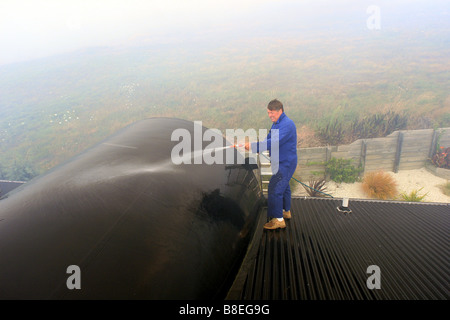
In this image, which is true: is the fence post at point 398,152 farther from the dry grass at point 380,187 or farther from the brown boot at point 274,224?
the brown boot at point 274,224

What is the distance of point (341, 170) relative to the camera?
916 cm

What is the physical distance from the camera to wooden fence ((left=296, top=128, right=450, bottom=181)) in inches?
362

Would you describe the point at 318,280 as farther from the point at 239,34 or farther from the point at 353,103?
the point at 239,34

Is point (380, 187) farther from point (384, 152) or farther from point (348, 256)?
point (348, 256)

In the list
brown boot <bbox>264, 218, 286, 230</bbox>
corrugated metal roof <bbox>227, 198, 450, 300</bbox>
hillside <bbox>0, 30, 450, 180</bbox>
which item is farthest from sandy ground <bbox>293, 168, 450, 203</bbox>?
brown boot <bbox>264, 218, 286, 230</bbox>

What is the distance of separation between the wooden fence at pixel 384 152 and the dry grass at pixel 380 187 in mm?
1115

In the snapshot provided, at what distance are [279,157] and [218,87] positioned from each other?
19231 mm

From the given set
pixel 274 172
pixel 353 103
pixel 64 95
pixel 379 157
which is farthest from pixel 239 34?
pixel 274 172

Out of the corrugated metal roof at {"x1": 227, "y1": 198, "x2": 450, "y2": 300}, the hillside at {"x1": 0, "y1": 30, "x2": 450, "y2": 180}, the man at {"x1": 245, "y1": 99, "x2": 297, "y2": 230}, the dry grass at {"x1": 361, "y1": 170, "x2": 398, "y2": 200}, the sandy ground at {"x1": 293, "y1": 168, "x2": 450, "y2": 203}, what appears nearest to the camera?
the corrugated metal roof at {"x1": 227, "y1": 198, "x2": 450, "y2": 300}

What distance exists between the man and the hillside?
961 cm

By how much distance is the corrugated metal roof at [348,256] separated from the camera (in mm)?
2281

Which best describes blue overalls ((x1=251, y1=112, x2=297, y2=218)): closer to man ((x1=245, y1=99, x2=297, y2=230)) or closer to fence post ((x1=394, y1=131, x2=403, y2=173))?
man ((x1=245, y1=99, x2=297, y2=230))
